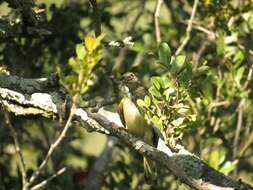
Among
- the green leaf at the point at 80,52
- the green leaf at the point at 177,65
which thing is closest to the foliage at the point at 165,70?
the green leaf at the point at 177,65

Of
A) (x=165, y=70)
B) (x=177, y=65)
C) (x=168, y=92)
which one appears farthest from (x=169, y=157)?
(x=165, y=70)

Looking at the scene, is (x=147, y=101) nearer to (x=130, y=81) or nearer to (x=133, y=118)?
(x=130, y=81)

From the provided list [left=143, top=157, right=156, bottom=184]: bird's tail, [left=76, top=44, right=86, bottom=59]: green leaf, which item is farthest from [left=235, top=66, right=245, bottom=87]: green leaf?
[left=76, top=44, right=86, bottom=59]: green leaf

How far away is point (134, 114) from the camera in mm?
4484

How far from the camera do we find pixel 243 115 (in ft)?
14.4

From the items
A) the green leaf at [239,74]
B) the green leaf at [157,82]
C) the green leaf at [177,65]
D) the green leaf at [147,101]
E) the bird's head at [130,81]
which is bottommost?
the bird's head at [130,81]

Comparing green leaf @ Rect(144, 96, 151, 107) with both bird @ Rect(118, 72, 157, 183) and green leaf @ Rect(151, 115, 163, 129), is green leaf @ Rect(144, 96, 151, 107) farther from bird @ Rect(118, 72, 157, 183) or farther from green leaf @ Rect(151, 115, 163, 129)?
bird @ Rect(118, 72, 157, 183)

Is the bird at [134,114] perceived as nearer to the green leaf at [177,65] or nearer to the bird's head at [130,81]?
the bird's head at [130,81]

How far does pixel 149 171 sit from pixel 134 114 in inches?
21.1

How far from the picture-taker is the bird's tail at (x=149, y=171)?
3.97 meters

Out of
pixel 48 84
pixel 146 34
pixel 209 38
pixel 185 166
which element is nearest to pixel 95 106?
pixel 48 84

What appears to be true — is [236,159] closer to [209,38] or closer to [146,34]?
[209,38]

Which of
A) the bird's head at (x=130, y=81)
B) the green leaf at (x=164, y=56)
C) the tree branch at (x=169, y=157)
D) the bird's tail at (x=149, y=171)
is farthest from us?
the bird's tail at (x=149, y=171)

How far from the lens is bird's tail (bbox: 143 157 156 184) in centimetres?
397
